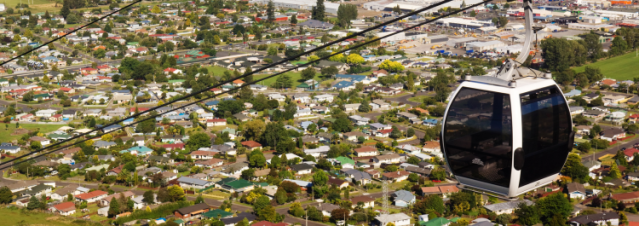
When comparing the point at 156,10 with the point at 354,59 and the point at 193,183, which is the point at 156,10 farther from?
the point at 193,183

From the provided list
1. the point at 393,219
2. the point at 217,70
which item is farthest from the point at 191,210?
the point at 217,70

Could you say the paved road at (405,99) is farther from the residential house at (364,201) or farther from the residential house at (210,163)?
the residential house at (364,201)

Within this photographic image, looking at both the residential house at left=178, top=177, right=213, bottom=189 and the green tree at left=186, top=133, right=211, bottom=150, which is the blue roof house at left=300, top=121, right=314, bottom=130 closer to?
the green tree at left=186, top=133, right=211, bottom=150

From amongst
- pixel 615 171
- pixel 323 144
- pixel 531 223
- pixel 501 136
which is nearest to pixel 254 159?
pixel 323 144

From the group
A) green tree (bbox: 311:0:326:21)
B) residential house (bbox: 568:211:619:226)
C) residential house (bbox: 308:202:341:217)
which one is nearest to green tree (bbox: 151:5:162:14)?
green tree (bbox: 311:0:326:21)

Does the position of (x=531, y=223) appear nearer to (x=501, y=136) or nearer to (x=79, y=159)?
(x=501, y=136)

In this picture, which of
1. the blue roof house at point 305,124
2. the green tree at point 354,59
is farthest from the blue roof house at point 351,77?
the blue roof house at point 305,124
